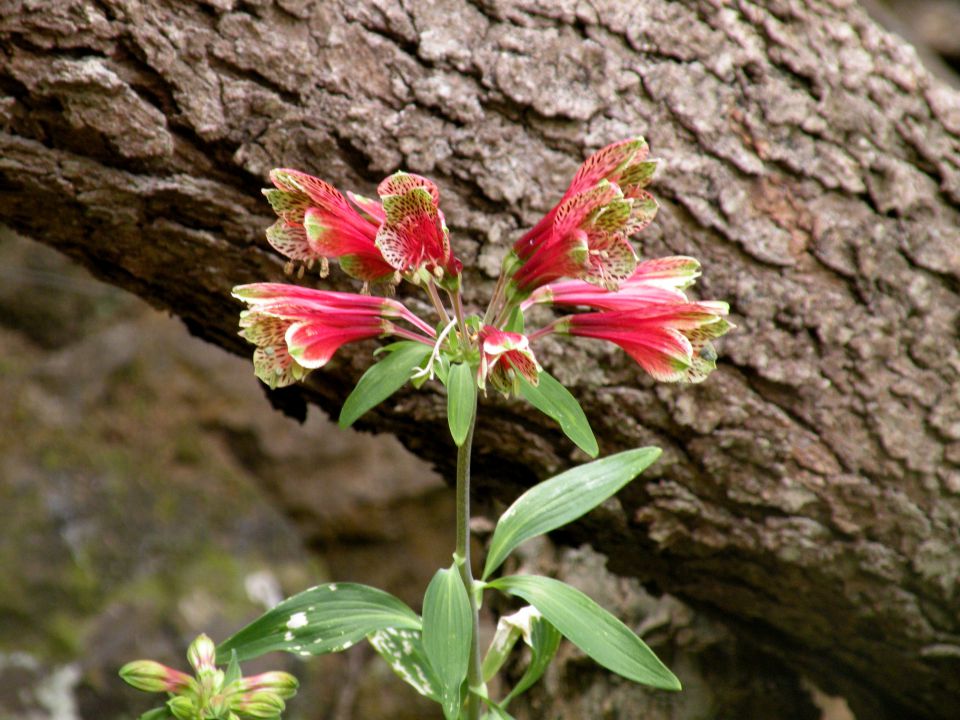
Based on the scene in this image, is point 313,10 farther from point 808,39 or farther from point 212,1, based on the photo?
point 808,39

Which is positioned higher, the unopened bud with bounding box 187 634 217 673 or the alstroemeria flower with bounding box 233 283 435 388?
the alstroemeria flower with bounding box 233 283 435 388

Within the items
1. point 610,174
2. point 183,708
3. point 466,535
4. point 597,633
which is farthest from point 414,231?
point 183,708

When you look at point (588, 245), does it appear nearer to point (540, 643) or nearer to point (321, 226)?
point (321, 226)

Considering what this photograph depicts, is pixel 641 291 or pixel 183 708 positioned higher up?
pixel 641 291

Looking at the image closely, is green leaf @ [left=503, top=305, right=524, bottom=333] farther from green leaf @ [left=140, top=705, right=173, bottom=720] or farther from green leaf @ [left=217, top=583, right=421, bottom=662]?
green leaf @ [left=140, top=705, right=173, bottom=720]

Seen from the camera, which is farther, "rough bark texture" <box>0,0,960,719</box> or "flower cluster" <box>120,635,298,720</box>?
"rough bark texture" <box>0,0,960,719</box>

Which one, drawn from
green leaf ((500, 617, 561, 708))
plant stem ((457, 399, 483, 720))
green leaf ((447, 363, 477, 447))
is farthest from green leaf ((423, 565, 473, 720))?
green leaf ((500, 617, 561, 708))

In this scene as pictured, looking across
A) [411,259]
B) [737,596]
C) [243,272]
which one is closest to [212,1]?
[243,272]
